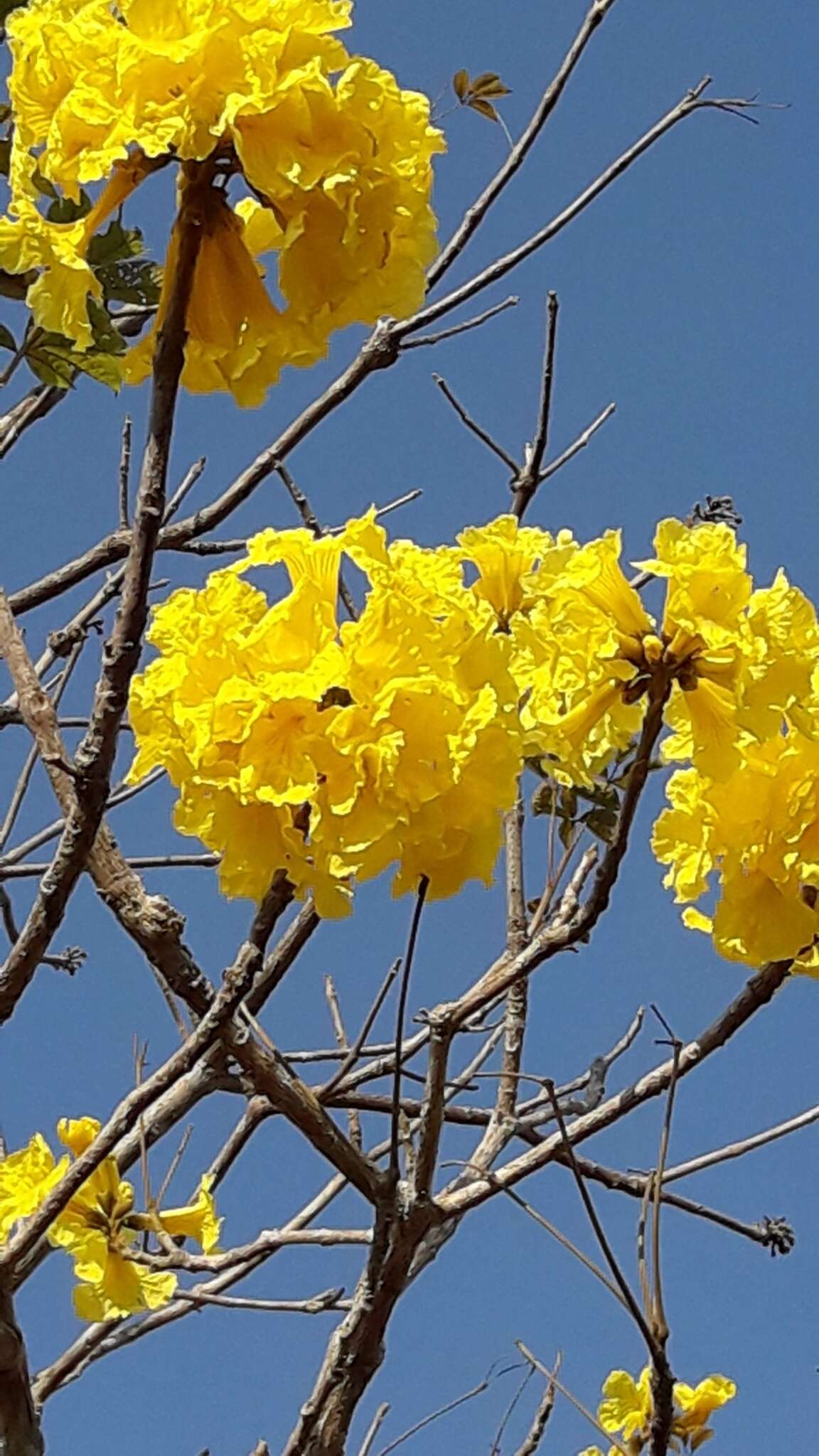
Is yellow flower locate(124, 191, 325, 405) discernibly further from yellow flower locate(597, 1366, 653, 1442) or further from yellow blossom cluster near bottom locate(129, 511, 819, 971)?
yellow flower locate(597, 1366, 653, 1442)

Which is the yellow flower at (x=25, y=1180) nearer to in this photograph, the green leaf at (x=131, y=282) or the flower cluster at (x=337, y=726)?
the flower cluster at (x=337, y=726)

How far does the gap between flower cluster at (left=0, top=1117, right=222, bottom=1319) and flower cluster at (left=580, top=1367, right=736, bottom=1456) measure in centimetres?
124

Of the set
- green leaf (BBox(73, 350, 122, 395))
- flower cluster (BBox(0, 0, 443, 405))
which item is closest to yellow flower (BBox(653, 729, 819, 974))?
flower cluster (BBox(0, 0, 443, 405))

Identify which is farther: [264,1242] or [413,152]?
[264,1242]

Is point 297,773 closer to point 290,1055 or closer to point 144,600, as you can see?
point 144,600

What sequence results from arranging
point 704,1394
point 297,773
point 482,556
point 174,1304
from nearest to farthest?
point 297,773
point 482,556
point 174,1304
point 704,1394

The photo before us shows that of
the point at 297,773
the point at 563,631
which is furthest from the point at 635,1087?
the point at 297,773

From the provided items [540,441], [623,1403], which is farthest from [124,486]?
[623,1403]

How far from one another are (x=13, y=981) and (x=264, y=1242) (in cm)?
54

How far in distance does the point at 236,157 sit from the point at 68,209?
207mm

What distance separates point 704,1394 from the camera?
10.0ft

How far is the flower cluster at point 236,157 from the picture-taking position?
1.32 meters

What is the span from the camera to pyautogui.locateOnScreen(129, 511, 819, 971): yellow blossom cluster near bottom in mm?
1375

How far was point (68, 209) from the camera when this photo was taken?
146 cm
